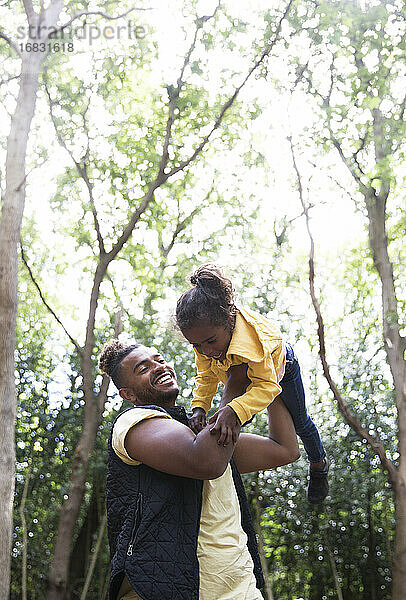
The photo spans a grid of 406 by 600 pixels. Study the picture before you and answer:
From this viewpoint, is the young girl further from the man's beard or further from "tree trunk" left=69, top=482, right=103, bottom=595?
"tree trunk" left=69, top=482, right=103, bottom=595

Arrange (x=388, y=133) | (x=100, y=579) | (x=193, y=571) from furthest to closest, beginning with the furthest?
(x=100, y=579), (x=388, y=133), (x=193, y=571)

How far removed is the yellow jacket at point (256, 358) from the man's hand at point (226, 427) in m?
0.06

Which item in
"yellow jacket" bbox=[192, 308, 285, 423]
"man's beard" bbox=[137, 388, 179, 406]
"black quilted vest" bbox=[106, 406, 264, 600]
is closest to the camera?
"black quilted vest" bbox=[106, 406, 264, 600]

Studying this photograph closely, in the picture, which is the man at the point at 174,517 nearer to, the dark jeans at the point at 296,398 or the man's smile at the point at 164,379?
the man's smile at the point at 164,379

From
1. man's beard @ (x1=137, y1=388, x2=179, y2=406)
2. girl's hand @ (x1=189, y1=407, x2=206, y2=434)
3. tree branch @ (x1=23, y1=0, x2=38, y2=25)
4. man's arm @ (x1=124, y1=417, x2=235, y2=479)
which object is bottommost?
man's arm @ (x1=124, y1=417, x2=235, y2=479)

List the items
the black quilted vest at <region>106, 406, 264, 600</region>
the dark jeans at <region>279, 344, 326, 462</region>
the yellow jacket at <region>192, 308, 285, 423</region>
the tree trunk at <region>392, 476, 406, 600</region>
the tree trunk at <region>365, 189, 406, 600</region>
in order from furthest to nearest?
the tree trunk at <region>365, 189, 406, 600</region> < the tree trunk at <region>392, 476, 406, 600</region> < the dark jeans at <region>279, 344, 326, 462</region> < the yellow jacket at <region>192, 308, 285, 423</region> < the black quilted vest at <region>106, 406, 264, 600</region>

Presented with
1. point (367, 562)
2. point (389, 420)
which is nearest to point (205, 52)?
point (389, 420)

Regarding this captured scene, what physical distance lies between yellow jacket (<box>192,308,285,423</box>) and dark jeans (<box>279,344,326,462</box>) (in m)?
0.16

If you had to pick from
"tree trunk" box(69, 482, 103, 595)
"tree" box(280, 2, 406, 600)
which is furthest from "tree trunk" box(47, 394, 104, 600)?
"tree" box(280, 2, 406, 600)

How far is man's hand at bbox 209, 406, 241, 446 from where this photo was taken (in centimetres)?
137

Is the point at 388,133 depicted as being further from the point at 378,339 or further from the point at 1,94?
the point at 1,94

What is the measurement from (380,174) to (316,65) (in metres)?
1.80

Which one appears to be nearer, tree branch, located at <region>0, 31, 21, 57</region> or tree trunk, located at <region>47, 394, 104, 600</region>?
tree branch, located at <region>0, 31, 21, 57</region>

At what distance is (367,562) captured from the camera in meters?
6.08
